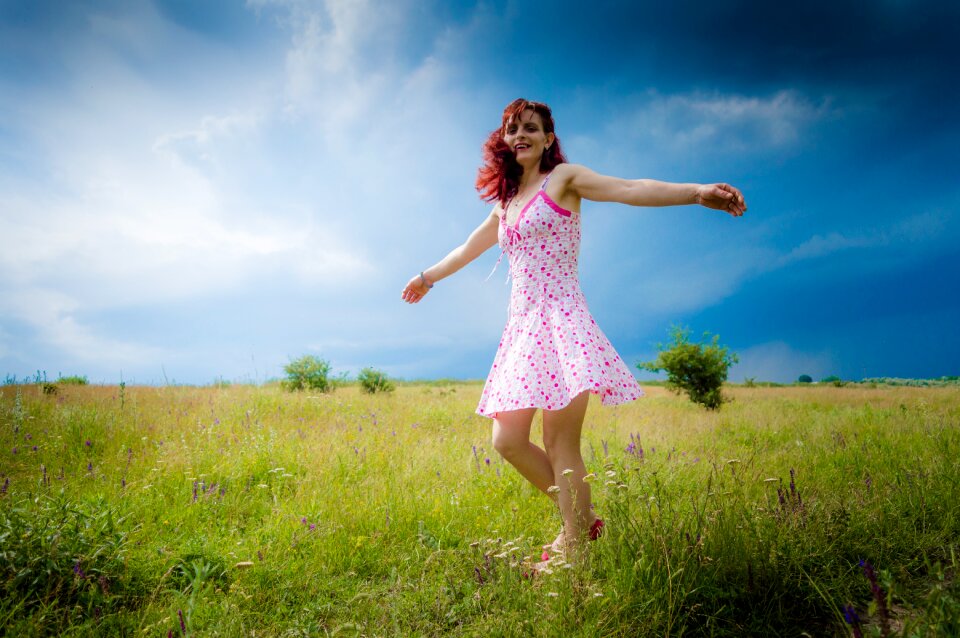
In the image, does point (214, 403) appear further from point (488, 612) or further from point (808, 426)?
point (808, 426)

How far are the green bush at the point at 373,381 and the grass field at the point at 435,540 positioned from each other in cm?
889

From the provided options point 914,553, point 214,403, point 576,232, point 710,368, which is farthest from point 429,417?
point 710,368

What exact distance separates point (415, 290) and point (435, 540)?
2.02 meters

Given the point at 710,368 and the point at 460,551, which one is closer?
the point at 460,551

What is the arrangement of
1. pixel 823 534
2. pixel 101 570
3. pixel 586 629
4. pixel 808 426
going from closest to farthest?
pixel 586 629 < pixel 101 570 < pixel 823 534 < pixel 808 426

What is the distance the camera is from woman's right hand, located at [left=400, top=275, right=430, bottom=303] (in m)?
4.36

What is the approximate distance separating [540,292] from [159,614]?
9.24ft

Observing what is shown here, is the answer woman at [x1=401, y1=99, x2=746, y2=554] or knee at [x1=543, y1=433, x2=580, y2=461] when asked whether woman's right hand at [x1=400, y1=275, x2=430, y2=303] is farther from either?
knee at [x1=543, y1=433, x2=580, y2=461]

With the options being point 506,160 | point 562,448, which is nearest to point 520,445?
point 562,448

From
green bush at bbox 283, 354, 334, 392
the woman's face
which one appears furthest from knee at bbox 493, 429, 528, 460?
green bush at bbox 283, 354, 334, 392

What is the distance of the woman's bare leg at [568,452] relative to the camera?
304 centimetres

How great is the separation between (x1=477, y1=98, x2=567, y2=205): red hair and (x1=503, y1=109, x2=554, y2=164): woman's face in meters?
0.04

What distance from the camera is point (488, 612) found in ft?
8.57

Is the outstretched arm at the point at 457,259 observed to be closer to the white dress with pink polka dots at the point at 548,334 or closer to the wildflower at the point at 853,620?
the white dress with pink polka dots at the point at 548,334
